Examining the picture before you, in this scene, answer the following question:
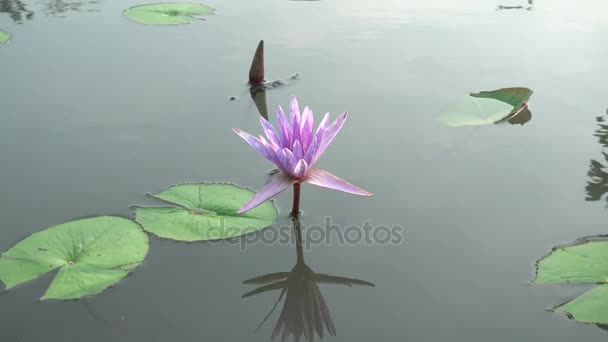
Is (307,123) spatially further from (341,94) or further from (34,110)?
(34,110)

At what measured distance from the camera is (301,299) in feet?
6.64

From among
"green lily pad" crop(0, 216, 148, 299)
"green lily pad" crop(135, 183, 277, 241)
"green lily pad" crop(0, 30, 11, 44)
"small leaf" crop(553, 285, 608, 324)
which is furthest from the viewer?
"green lily pad" crop(0, 30, 11, 44)

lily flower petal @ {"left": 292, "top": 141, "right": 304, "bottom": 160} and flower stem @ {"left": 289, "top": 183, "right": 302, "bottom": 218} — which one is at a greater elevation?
lily flower petal @ {"left": 292, "top": 141, "right": 304, "bottom": 160}

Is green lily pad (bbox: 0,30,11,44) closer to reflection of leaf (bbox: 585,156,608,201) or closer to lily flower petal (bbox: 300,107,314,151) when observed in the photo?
lily flower petal (bbox: 300,107,314,151)

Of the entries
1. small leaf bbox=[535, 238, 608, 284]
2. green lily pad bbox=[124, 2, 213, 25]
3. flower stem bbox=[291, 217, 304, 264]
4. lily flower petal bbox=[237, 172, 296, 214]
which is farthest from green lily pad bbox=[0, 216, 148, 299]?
green lily pad bbox=[124, 2, 213, 25]

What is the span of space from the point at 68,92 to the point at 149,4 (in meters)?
1.84

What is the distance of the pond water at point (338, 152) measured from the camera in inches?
76.9

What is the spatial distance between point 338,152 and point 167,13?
2711 mm

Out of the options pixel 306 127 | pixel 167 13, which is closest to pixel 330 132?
pixel 306 127

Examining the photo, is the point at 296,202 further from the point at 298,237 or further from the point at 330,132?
the point at 330,132

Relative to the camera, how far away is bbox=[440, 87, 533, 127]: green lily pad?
3211 millimetres

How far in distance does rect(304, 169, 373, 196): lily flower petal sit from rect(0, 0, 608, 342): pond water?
234 mm

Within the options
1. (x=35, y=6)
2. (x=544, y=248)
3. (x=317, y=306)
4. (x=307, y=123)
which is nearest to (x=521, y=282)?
(x=544, y=248)

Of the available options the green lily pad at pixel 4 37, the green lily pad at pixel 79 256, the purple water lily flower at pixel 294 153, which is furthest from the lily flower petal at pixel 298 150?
the green lily pad at pixel 4 37
